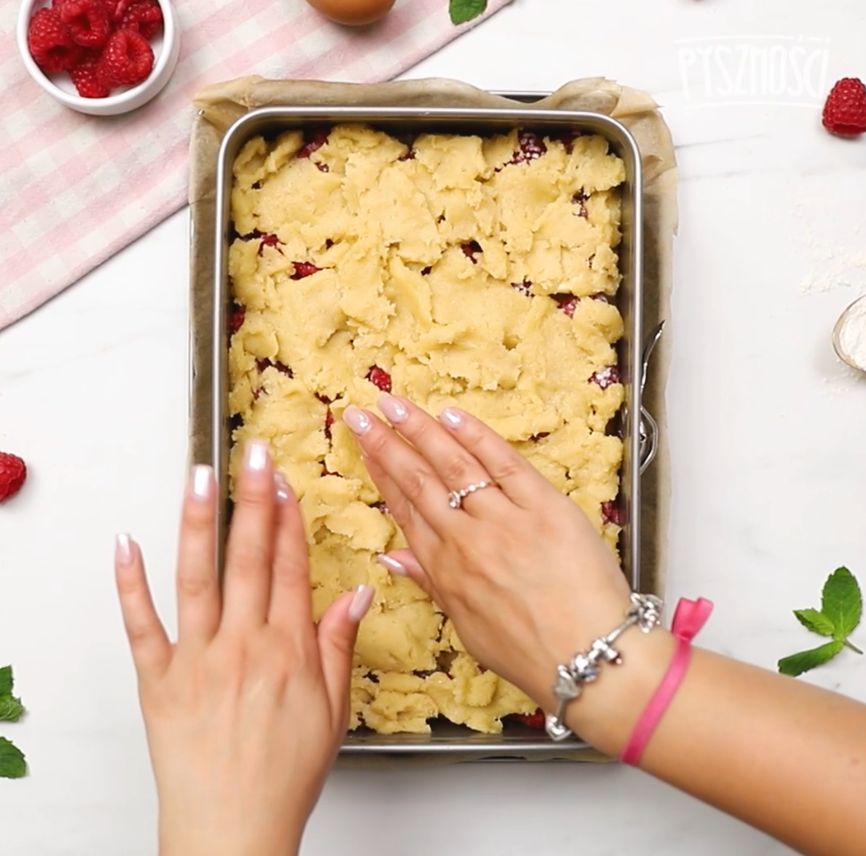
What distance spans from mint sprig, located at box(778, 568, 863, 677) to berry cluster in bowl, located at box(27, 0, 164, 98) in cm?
129

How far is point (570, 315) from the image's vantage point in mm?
1528

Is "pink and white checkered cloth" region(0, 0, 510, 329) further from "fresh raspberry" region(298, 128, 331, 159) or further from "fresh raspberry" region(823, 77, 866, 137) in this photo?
"fresh raspberry" region(823, 77, 866, 137)

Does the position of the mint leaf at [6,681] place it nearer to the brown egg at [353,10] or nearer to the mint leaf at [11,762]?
the mint leaf at [11,762]

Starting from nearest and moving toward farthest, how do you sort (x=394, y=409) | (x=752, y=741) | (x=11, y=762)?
(x=752, y=741)
(x=394, y=409)
(x=11, y=762)

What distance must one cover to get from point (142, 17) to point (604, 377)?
858mm

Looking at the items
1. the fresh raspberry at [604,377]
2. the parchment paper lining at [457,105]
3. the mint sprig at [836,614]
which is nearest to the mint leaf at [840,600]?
the mint sprig at [836,614]

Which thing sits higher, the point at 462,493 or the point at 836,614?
the point at 462,493

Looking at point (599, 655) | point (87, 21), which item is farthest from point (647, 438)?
point (87, 21)

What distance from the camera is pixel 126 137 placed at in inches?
64.6

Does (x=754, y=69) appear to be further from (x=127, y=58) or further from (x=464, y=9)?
(x=127, y=58)

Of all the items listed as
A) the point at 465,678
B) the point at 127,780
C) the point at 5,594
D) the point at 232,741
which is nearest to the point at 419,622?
the point at 465,678

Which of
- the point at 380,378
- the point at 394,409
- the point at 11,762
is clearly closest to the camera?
the point at 394,409

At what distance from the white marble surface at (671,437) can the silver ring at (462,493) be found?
1.67 ft

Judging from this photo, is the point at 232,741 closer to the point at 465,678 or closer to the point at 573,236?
the point at 465,678
